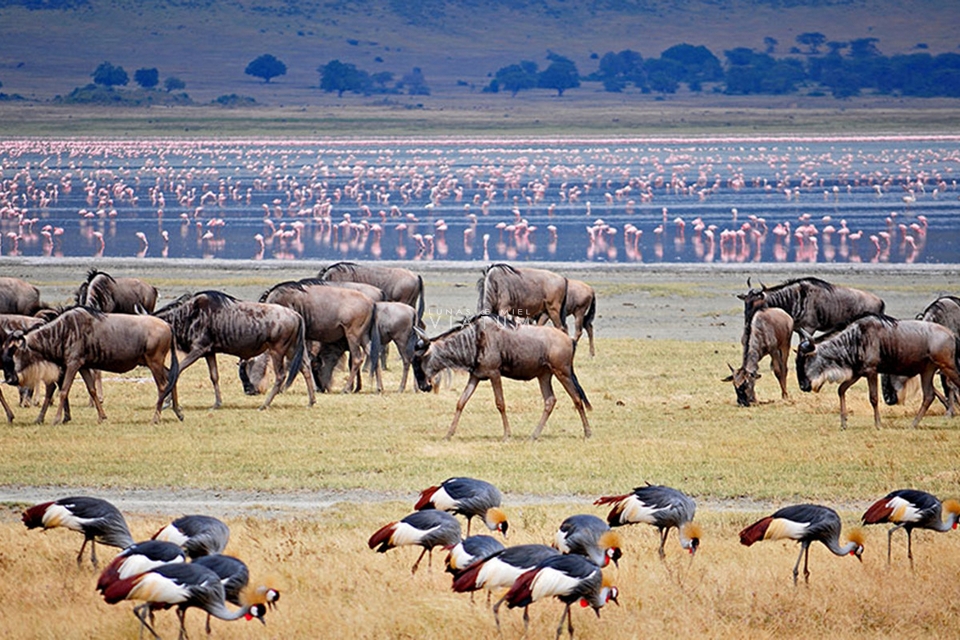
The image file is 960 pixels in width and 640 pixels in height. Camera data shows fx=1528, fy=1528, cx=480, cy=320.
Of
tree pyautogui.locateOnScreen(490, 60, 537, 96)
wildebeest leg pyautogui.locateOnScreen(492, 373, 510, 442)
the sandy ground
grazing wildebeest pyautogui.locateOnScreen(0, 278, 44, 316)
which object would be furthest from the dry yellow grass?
tree pyautogui.locateOnScreen(490, 60, 537, 96)

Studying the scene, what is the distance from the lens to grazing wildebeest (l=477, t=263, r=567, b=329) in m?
23.1

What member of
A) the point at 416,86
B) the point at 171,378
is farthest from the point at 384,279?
the point at 416,86

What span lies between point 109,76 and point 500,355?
16695 centimetres

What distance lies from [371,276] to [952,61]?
185752 mm

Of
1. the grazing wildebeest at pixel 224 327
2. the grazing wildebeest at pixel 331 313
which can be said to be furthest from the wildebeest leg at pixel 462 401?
the grazing wildebeest at pixel 331 313

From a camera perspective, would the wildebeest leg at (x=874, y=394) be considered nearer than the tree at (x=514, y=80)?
Yes

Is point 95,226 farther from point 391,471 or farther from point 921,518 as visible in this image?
point 921,518

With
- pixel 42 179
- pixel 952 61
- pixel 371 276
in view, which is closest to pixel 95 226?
pixel 42 179

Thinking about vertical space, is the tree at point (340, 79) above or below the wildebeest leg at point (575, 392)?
below

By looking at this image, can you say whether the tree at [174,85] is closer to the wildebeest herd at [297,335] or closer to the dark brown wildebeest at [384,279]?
the dark brown wildebeest at [384,279]

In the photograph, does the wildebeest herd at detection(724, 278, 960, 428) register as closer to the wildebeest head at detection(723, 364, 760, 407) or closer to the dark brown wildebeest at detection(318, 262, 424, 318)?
the wildebeest head at detection(723, 364, 760, 407)

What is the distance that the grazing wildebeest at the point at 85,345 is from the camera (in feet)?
55.5

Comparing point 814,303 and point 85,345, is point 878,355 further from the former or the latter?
point 85,345

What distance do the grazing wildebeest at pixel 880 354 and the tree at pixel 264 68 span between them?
176 m
